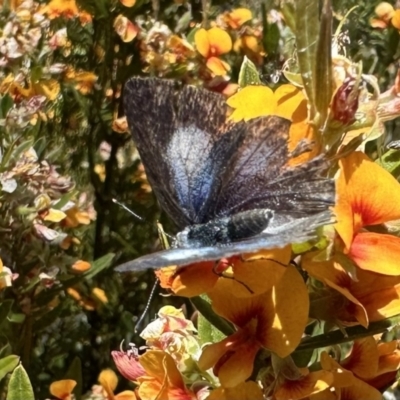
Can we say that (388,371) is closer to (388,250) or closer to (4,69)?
(388,250)

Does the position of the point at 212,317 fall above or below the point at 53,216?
above

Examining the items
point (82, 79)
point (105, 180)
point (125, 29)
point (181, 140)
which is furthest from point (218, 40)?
point (181, 140)

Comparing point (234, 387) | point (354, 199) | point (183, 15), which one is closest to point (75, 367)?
point (234, 387)

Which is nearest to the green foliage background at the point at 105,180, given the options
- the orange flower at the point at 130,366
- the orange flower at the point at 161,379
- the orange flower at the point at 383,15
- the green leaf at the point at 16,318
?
the orange flower at the point at 383,15

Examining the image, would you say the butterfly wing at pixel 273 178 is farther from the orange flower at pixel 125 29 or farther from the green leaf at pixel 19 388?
the orange flower at pixel 125 29

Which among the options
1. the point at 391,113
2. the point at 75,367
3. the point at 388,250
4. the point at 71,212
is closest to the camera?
the point at 388,250

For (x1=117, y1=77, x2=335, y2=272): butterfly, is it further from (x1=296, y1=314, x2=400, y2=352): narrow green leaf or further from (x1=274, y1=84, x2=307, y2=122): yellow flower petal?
(x1=296, y1=314, x2=400, y2=352): narrow green leaf

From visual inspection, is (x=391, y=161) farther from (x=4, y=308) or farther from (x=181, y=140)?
(x=4, y=308)
